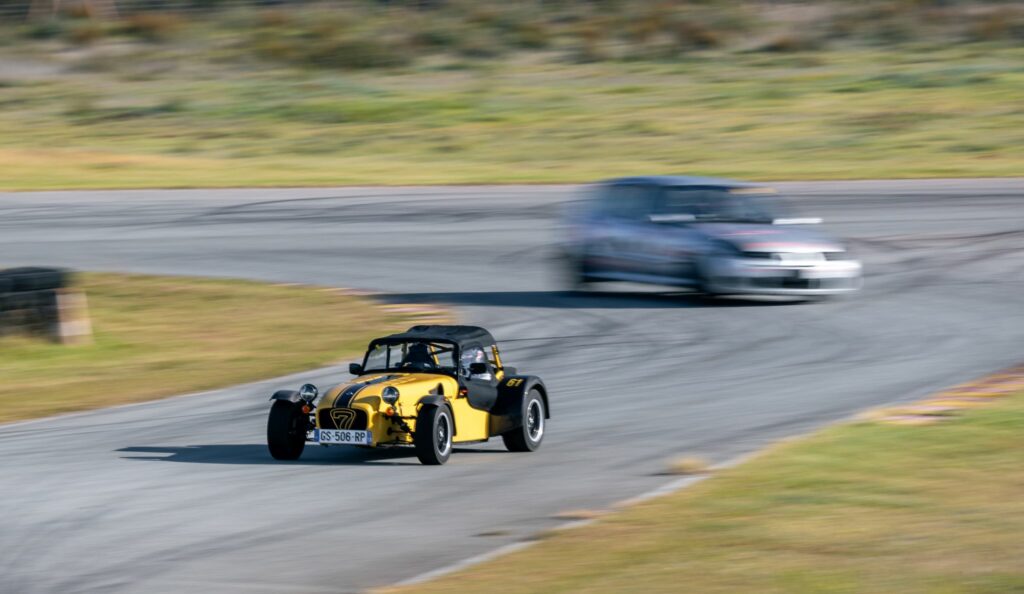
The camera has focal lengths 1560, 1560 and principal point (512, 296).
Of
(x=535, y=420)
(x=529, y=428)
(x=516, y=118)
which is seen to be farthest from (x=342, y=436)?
(x=516, y=118)

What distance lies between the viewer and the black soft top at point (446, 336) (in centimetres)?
1045

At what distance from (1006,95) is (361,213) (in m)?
21.0

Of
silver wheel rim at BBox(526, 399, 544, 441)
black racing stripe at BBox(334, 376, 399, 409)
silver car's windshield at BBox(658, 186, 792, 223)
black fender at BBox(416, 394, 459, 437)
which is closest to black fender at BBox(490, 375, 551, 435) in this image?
silver wheel rim at BBox(526, 399, 544, 441)

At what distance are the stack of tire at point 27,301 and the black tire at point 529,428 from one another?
291 inches

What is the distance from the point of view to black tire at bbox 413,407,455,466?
9836 millimetres

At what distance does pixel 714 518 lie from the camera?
823 centimetres

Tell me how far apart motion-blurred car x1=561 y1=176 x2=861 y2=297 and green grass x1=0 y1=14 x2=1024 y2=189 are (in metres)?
14.9

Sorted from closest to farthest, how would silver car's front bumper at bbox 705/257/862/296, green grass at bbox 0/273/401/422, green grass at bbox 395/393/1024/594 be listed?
green grass at bbox 395/393/1024/594 → green grass at bbox 0/273/401/422 → silver car's front bumper at bbox 705/257/862/296

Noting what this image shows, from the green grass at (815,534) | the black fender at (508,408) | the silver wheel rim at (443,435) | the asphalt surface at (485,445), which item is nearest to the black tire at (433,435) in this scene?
the silver wheel rim at (443,435)

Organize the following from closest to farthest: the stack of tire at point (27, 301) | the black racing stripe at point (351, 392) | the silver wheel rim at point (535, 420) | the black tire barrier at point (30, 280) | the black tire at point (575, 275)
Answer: the black racing stripe at point (351, 392) < the silver wheel rim at point (535, 420) < the stack of tire at point (27, 301) < the black tire barrier at point (30, 280) < the black tire at point (575, 275)

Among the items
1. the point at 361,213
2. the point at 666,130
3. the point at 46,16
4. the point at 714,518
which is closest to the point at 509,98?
the point at 666,130

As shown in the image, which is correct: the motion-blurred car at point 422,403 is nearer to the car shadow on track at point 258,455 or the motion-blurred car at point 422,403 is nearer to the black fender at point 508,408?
the black fender at point 508,408

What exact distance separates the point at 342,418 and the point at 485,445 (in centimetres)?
146

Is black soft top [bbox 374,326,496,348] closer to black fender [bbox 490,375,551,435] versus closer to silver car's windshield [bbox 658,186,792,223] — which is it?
black fender [bbox 490,375,551,435]
